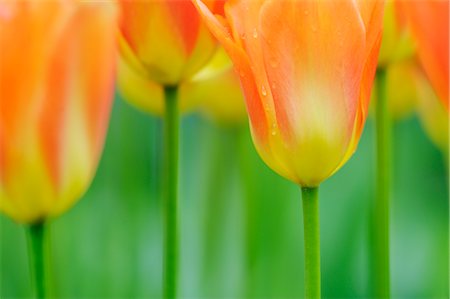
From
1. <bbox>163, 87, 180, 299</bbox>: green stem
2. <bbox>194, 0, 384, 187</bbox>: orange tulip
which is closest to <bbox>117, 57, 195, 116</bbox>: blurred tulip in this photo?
<bbox>163, 87, 180, 299</bbox>: green stem

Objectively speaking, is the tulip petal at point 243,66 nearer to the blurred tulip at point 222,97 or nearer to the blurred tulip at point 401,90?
the blurred tulip at point 222,97

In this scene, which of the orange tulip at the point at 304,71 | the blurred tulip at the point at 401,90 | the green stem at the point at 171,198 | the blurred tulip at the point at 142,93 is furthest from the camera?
the blurred tulip at the point at 401,90

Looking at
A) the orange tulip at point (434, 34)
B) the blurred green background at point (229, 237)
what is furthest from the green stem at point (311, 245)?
the blurred green background at point (229, 237)

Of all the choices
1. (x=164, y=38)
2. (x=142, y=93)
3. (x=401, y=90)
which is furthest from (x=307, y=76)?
(x=401, y=90)

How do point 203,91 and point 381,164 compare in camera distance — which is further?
point 203,91

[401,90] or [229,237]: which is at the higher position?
[401,90]

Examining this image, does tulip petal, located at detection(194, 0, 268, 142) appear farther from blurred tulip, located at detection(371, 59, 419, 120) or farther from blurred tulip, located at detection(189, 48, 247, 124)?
blurred tulip, located at detection(371, 59, 419, 120)

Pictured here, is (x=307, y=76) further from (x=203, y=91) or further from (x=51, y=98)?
(x=203, y=91)
